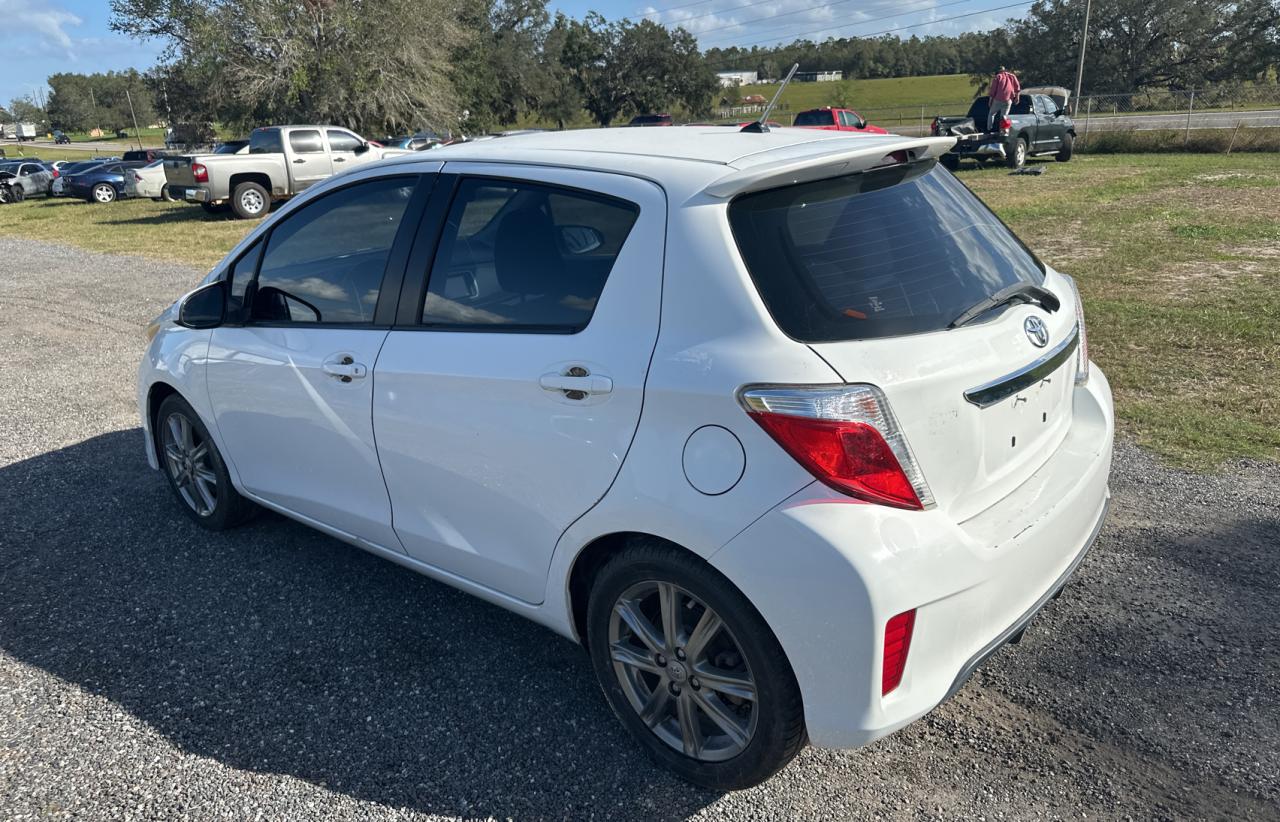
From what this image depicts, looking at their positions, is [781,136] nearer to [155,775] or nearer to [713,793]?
[713,793]

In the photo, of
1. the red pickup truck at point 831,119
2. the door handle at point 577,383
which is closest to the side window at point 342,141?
the red pickup truck at point 831,119

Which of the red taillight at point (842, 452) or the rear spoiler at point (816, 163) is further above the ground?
the rear spoiler at point (816, 163)

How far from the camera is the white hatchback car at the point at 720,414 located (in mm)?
2219

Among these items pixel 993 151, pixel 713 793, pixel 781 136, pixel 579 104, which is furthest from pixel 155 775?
pixel 579 104

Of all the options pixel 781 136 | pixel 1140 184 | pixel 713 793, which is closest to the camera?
pixel 713 793

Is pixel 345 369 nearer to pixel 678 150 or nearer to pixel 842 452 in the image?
pixel 678 150

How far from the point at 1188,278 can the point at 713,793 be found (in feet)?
28.6

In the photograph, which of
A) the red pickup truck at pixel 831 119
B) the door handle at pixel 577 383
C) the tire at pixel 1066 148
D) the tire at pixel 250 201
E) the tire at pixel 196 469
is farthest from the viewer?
the red pickup truck at pixel 831 119

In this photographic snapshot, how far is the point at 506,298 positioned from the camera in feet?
9.56

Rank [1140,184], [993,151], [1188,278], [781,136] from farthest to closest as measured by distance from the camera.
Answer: [993,151], [1140,184], [1188,278], [781,136]

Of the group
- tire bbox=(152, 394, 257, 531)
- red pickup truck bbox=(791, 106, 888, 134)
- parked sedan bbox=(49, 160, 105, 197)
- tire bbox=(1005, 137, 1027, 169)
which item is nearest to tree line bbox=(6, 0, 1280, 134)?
parked sedan bbox=(49, 160, 105, 197)

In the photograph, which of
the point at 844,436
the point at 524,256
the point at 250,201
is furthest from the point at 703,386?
the point at 250,201

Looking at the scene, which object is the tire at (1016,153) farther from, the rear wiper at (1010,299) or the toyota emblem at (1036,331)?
the toyota emblem at (1036,331)

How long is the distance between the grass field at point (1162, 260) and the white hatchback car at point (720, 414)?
268 centimetres
